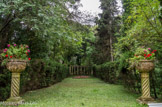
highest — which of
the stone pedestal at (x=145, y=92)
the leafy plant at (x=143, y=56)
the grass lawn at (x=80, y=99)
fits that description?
the leafy plant at (x=143, y=56)

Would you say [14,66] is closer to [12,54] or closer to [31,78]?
[12,54]

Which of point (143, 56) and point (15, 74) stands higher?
point (143, 56)

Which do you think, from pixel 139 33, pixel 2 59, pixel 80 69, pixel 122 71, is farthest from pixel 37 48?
pixel 80 69

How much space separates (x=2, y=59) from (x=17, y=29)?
280 centimetres

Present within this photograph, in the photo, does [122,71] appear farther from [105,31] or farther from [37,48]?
[105,31]

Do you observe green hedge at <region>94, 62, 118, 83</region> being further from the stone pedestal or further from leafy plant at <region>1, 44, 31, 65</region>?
leafy plant at <region>1, 44, 31, 65</region>

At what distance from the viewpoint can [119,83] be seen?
813 cm

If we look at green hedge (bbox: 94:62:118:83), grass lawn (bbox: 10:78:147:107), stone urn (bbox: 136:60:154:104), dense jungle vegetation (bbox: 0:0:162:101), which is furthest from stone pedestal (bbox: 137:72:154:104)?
green hedge (bbox: 94:62:118:83)

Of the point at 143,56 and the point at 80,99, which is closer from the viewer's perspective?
the point at 143,56

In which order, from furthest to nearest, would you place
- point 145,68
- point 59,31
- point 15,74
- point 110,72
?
point 110,72 < point 59,31 < point 15,74 < point 145,68

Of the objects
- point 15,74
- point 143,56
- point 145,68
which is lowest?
point 15,74

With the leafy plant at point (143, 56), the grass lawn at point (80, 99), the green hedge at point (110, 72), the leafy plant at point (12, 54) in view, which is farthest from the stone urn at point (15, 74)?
the green hedge at point (110, 72)

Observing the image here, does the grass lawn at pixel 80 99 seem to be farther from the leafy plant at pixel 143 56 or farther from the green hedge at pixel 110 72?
the green hedge at pixel 110 72

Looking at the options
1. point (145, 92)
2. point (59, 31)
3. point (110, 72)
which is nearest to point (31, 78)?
point (59, 31)
